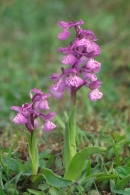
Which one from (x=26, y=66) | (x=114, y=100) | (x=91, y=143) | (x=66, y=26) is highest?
(x=26, y=66)

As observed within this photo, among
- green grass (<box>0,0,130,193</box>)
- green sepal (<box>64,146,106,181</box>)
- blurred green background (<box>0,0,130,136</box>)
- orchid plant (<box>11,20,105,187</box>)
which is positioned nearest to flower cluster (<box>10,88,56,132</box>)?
orchid plant (<box>11,20,105,187</box>)

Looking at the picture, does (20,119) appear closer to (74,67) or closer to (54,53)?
(74,67)

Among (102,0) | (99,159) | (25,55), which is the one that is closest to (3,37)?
(25,55)

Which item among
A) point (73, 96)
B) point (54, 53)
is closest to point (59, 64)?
point (54, 53)

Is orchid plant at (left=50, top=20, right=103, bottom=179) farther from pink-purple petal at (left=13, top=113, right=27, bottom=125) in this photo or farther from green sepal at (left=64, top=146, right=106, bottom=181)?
pink-purple petal at (left=13, top=113, right=27, bottom=125)

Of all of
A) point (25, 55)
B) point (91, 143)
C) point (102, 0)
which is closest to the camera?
point (91, 143)

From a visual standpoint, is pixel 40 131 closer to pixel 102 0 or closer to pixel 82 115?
pixel 82 115

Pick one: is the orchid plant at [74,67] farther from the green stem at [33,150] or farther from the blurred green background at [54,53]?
the blurred green background at [54,53]

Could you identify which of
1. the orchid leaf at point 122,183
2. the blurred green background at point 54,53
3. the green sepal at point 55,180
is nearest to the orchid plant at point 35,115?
the green sepal at point 55,180
